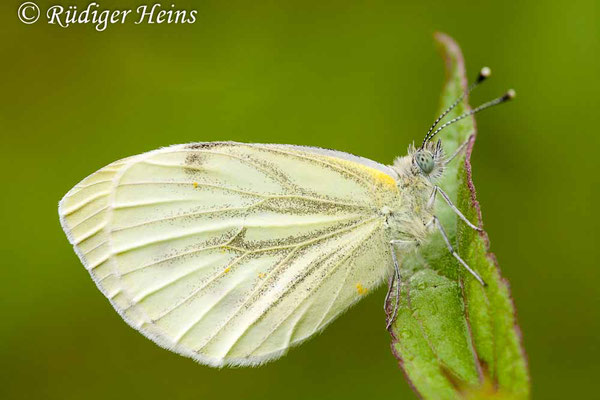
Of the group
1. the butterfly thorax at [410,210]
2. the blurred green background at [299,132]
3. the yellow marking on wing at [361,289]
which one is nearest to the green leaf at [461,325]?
the butterfly thorax at [410,210]

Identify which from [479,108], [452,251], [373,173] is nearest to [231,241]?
[373,173]

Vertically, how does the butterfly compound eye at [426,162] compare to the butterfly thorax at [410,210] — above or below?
above

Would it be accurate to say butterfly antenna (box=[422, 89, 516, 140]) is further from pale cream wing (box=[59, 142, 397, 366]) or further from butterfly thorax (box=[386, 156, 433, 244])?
pale cream wing (box=[59, 142, 397, 366])

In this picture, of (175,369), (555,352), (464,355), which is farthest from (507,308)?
(175,369)

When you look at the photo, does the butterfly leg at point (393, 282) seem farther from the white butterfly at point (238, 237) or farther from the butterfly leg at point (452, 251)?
the butterfly leg at point (452, 251)

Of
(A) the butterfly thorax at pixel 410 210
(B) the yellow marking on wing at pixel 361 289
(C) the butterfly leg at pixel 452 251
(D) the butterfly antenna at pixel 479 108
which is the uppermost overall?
(D) the butterfly antenna at pixel 479 108

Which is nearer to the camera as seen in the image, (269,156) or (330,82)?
(269,156)

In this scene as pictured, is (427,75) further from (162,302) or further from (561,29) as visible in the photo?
(162,302)
